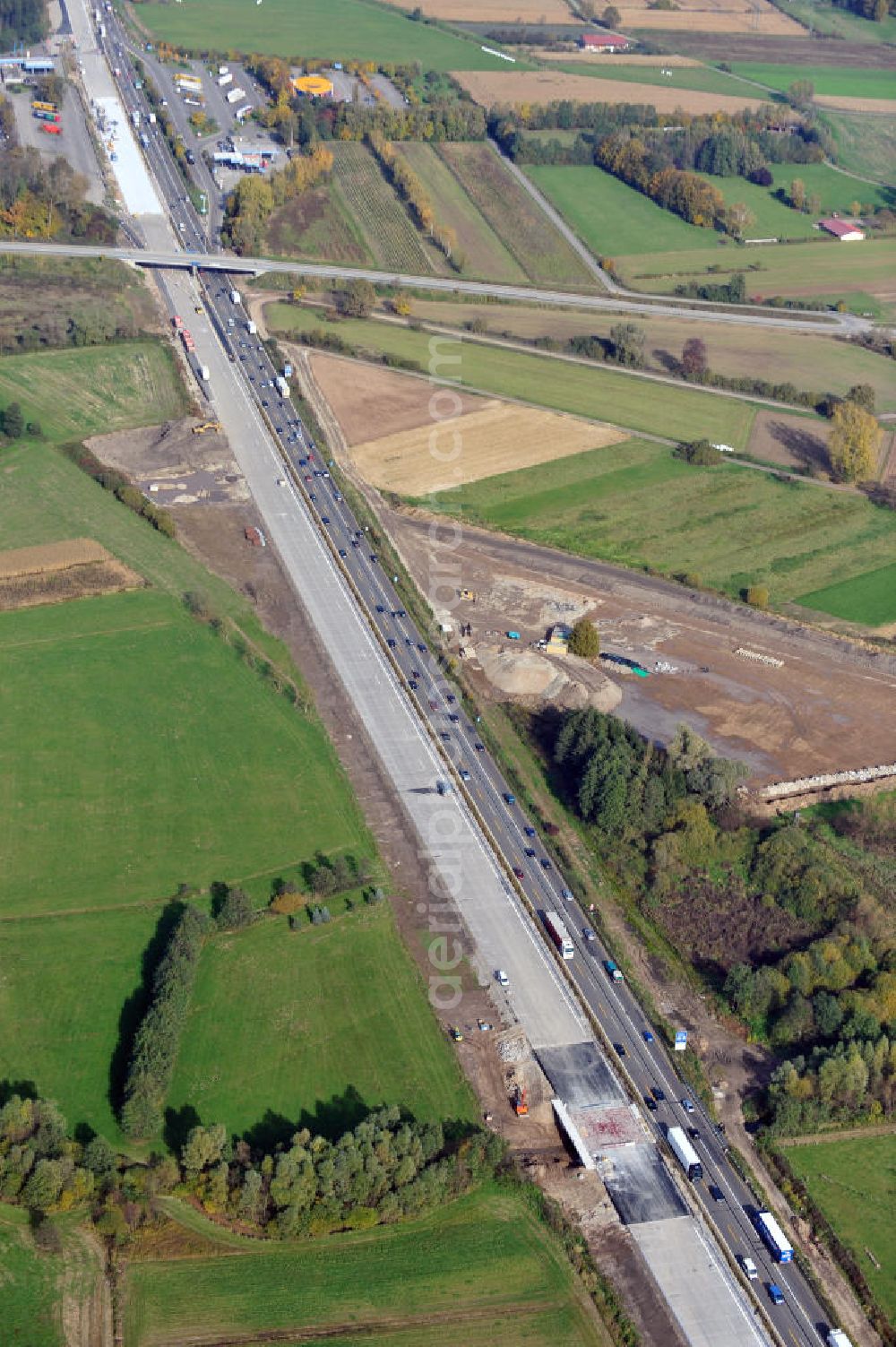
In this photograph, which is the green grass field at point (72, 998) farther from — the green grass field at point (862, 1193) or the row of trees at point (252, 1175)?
the green grass field at point (862, 1193)

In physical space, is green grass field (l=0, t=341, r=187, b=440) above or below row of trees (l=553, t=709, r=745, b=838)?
above

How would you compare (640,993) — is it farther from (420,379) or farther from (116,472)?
(420,379)

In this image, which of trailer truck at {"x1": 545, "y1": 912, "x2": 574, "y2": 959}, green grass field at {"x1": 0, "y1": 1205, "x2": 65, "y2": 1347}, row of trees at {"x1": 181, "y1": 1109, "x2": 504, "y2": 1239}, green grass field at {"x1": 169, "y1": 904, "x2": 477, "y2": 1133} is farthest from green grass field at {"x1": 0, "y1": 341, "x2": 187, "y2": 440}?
green grass field at {"x1": 0, "y1": 1205, "x2": 65, "y2": 1347}

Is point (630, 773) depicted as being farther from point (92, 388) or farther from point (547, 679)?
point (92, 388)

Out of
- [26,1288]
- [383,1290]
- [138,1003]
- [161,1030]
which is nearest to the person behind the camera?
[26,1288]

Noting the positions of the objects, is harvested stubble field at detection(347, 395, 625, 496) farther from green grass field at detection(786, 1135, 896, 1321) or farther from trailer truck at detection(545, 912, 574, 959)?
green grass field at detection(786, 1135, 896, 1321)

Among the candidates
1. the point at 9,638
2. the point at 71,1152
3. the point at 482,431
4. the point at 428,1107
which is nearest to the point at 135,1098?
the point at 71,1152

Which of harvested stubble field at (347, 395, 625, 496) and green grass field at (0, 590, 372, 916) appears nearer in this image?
green grass field at (0, 590, 372, 916)

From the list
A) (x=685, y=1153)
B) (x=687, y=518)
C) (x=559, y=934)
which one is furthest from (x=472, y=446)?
(x=685, y=1153)
